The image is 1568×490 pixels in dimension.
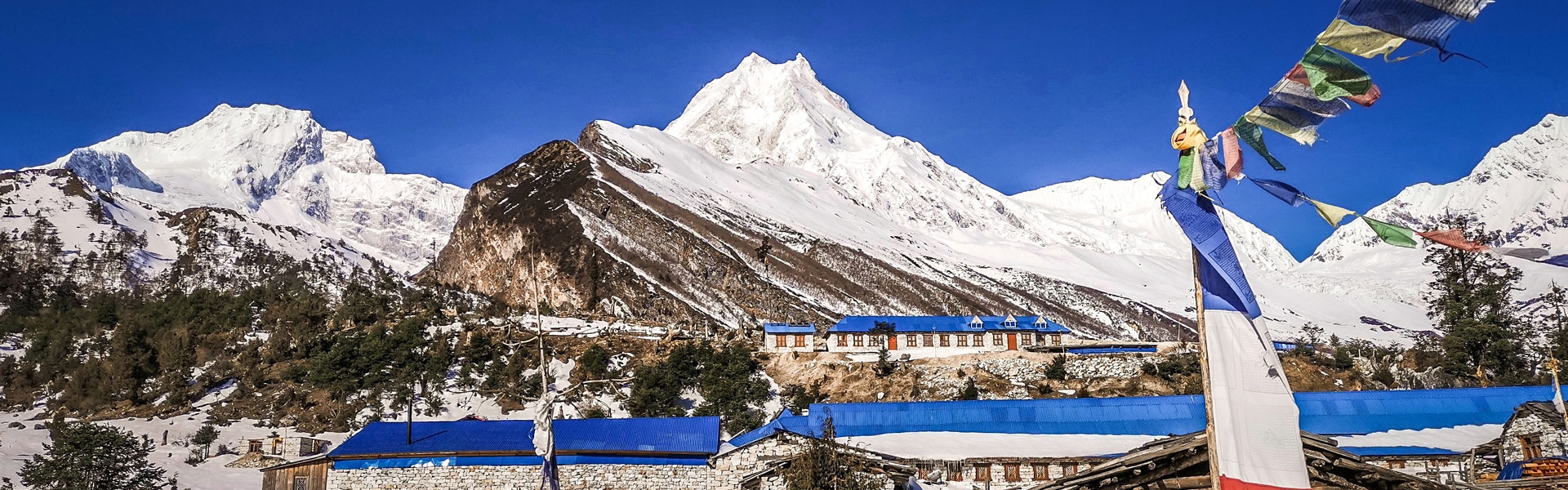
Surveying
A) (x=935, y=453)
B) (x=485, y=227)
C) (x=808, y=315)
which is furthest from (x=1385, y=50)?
(x=485, y=227)

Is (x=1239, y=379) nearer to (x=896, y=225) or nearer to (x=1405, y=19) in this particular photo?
(x=1405, y=19)

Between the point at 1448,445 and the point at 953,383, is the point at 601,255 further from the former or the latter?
the point at 1448,445

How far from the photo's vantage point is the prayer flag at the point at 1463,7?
18.8 ft

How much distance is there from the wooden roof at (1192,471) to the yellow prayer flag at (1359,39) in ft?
15.0

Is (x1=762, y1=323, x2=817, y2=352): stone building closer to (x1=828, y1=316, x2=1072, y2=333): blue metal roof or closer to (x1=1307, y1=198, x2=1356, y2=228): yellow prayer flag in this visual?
(x1=828, y1=316, x2=1072, y2=333): blue metal roof

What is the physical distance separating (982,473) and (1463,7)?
26.5m

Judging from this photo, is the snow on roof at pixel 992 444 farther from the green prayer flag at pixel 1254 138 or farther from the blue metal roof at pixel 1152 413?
the green prayer flag at pixel 1254 138

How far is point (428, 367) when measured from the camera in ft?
164

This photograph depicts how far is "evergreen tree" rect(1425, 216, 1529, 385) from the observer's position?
50469mm

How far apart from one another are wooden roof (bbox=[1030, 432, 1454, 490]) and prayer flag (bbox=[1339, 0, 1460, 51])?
15.7 feet

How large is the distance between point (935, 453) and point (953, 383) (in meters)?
21.5

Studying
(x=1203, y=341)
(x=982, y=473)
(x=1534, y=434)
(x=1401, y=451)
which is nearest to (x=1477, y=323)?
(x=1401, y=451)

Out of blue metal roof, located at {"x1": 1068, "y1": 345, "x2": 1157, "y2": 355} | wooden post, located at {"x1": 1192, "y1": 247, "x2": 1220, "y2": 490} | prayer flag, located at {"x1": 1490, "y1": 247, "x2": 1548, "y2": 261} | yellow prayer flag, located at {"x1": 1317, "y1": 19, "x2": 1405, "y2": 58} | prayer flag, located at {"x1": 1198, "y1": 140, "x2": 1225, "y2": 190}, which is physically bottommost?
wooden post, located at {"x1": 1192, "y1": 247, "x2": 1220, "y2": 490}

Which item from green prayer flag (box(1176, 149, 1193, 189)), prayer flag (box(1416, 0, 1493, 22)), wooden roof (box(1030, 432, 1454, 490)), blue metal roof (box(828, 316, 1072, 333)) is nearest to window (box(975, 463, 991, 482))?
wooden roof (box(1030, 432, 1454, 490))
